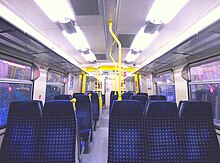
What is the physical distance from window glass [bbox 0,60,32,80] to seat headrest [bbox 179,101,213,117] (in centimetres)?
245

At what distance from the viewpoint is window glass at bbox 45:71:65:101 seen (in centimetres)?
334

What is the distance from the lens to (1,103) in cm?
197

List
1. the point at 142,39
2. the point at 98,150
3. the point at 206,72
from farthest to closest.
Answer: the point at 142,39 → the point at 98,150 → the point at 206,72

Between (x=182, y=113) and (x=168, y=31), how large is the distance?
2081 mm

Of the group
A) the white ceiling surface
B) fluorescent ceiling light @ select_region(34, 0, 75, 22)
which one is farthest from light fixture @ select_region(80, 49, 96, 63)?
fluorescent ceiling light @ select_region(34, 0, 75, 22)

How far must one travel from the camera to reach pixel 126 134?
4.46ft

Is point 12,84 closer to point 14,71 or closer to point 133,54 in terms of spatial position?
point 14,71

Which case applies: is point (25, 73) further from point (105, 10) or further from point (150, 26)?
point (150, 26)

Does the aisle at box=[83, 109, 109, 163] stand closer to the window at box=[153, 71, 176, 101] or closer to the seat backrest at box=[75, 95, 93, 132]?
the seat backrest at box=[75, 95, 93, 132]

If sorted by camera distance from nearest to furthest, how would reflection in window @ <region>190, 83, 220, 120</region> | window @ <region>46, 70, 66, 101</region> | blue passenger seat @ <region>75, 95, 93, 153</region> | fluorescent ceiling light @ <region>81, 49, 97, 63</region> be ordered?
reflection in window @ <region>190, 83, 220, 120</region>
blue passenger seat @ <region>75, 95, 93, 153</region>
window @ <region>46, 70, 66, 101</region>
fluorescent ceiling light @ <region>81, 49, 97, 63</region>

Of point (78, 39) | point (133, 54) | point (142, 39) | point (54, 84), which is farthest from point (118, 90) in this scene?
point (133, 54)

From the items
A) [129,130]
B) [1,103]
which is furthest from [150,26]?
[1,103]

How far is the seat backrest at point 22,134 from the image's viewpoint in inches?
50.9

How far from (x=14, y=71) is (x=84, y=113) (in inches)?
57.9
